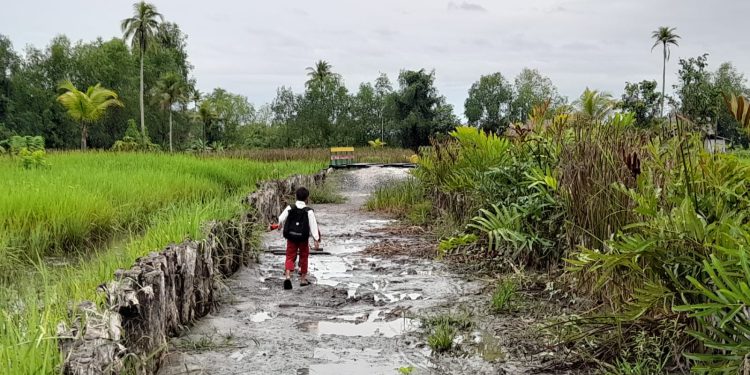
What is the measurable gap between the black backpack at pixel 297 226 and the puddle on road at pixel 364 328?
1.39m

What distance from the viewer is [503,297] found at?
16.2 ft

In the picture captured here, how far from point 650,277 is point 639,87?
3989 cm

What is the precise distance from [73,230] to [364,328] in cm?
365

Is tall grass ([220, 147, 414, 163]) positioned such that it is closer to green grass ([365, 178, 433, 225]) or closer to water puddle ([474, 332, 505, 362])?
green grass ([365, 178, 433, 225])

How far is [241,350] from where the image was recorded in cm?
405

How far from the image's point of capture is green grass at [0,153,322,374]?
274 cm

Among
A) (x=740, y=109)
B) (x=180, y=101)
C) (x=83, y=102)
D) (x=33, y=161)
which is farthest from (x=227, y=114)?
(x=740, y=109)

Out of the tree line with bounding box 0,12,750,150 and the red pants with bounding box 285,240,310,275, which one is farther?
the tree line with bounding box 0,12,750,150

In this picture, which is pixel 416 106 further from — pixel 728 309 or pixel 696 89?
pixel 728 309

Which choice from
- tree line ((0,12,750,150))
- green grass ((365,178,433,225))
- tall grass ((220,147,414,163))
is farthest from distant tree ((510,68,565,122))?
green grass ((365,178,433,225))

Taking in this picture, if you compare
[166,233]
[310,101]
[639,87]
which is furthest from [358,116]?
[166,233]

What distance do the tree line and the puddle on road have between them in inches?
1226

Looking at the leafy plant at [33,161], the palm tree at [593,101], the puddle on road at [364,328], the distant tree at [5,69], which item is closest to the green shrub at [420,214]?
the puddle on road at [364,328]

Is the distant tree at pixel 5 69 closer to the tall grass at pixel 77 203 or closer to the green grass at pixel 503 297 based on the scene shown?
the tall grass at pixel 77 203
